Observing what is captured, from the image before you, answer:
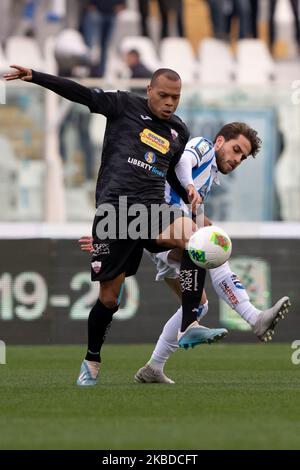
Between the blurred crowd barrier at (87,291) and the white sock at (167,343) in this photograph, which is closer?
the white sock at (167,343)

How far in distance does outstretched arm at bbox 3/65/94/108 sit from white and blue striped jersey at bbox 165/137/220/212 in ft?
2.84

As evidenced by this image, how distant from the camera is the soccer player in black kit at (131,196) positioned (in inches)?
333

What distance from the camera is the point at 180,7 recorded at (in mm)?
17766

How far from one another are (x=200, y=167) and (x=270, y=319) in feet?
4.05

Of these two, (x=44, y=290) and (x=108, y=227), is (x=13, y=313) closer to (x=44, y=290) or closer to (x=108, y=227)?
(x=44, y=290)

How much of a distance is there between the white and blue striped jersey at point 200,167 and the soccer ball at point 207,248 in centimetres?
53

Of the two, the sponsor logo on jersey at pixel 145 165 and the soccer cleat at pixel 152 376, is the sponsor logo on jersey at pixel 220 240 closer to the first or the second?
the sponsor logo on jersey at pixel 145 165

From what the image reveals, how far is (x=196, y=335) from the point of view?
8.27 metres

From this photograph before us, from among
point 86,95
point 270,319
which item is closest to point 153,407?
point 270,319

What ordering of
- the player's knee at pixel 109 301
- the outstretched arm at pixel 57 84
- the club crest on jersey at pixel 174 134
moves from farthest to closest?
the club crest on jersey at pixel 174 134, the player's knee at pixel 109 301, the outstretched arm at pixel 57 84

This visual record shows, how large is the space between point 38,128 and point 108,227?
7.13 metres

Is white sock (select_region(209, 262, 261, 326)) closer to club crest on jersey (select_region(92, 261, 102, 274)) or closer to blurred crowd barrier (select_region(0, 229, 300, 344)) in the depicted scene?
club crest on jersey (select_region(92, 261, 102, 274))

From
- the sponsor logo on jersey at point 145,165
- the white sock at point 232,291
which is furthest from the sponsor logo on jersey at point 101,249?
the white sock at point 232,291

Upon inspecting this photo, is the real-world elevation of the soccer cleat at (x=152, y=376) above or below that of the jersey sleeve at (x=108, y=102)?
below
